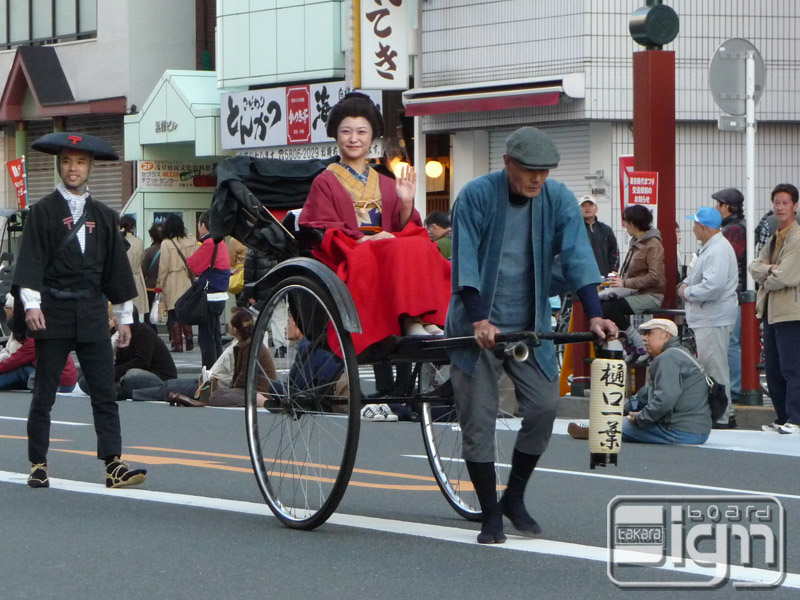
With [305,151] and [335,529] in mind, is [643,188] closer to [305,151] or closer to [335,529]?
[335,529]

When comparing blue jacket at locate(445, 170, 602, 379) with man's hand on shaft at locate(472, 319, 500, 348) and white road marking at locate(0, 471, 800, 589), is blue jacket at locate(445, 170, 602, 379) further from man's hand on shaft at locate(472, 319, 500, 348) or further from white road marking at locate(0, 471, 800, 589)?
white road marking at locate(0, 471, 800, 589)

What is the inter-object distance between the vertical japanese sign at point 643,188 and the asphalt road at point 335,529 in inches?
109

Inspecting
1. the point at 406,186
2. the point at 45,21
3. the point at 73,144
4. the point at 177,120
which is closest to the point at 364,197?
the point at 406,186

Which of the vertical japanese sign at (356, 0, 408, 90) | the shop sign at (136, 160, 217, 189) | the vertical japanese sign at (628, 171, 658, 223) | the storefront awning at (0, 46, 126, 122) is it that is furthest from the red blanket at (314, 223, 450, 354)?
the storefront awning at (0, 46, 126, 122)

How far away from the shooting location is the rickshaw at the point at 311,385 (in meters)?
6.98

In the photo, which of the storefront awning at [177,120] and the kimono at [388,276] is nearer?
the kimono at [388,276]

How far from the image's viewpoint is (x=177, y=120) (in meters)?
29.8

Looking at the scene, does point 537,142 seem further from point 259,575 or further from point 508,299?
point 259,575

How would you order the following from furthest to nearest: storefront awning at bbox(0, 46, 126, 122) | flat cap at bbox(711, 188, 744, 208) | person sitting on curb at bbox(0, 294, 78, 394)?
storefront awning at bbox(0, 46, 126, 122) < person sitting on curb at bbox(0, 294, 78, 394) < flat cap at bbox(711, 188, 744, 208)

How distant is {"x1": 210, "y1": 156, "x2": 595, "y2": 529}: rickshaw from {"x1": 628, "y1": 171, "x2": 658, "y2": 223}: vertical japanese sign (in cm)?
568

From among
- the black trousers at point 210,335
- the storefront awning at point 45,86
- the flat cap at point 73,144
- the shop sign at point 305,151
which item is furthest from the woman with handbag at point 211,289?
the storefront awning at point 45,86

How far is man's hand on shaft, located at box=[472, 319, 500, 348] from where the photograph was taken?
6410mm

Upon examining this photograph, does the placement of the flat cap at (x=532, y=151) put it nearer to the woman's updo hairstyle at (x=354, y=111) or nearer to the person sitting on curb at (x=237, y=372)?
the woman's updo hairstyle at (x=354, y=111)
